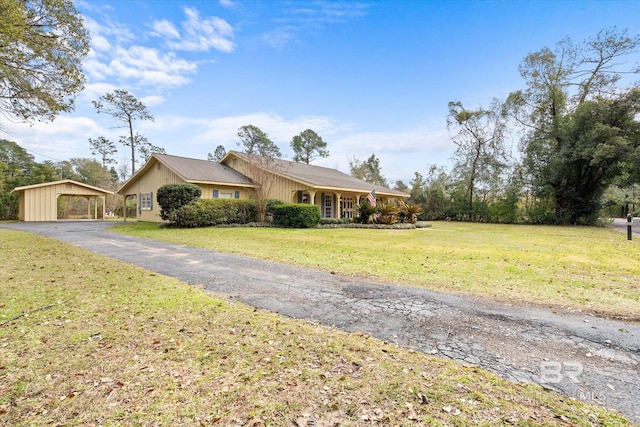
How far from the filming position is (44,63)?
755cm

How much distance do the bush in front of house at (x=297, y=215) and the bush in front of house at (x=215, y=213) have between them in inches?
83.2

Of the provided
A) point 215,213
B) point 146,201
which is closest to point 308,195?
point 215,213

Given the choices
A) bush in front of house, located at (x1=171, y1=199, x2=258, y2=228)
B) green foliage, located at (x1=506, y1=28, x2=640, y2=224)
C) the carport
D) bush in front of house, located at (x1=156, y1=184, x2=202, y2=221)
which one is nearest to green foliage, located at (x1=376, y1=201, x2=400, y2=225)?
bush in front of house, located at (x1=171, y1=199, x2=258, y2=228)

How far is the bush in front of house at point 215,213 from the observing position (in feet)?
51.4

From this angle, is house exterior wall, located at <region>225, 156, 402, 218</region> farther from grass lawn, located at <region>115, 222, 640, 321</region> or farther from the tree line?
grass lawn, located at <region>115, 222, 640, 321</region>

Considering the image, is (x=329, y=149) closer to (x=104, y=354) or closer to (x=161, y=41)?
(x=161, y=41)

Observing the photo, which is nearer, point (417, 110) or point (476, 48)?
point (476, 48)

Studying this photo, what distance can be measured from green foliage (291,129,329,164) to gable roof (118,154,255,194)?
67.6 ft

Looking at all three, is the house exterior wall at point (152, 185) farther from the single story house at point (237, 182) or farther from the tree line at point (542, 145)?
the tree line at point (542, 145)

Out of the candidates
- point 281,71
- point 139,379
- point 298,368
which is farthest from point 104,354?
point 281,71

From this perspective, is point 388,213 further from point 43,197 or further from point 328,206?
point 43,197

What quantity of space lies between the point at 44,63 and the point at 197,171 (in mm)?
12113

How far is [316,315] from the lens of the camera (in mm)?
3887

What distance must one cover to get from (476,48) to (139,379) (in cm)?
1739
